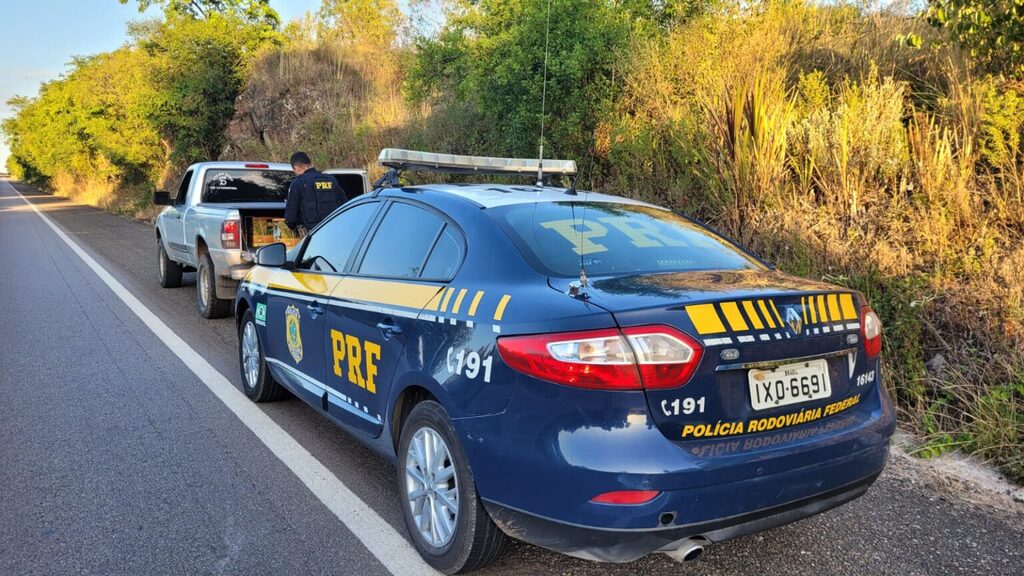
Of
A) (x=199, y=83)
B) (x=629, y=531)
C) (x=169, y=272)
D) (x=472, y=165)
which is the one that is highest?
(x=199, y=83)

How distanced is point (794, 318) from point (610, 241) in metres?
0.91

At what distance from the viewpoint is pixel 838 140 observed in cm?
626

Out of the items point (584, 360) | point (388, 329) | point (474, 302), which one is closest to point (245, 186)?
point (388, 329)

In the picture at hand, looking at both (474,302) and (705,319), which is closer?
(705,319)

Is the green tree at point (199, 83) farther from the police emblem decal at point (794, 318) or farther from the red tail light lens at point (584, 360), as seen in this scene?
the police emblem decal at point (794, 318)

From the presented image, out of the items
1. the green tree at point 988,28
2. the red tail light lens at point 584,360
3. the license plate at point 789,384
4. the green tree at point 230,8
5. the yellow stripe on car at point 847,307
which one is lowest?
the license plate at point 789,384

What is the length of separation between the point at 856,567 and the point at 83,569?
317cm

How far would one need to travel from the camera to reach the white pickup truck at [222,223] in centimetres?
792

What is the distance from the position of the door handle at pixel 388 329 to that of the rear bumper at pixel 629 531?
91 cm

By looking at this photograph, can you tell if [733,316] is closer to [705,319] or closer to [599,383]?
[705,319]

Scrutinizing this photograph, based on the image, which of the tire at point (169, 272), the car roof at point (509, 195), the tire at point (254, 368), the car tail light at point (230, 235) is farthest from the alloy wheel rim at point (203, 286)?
the car roof at point (509, 195)

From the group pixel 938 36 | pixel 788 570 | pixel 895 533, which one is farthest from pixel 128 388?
pixel 938 36

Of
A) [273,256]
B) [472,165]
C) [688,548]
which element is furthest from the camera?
[273,256]

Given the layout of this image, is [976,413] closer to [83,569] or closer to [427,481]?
[427,481]
